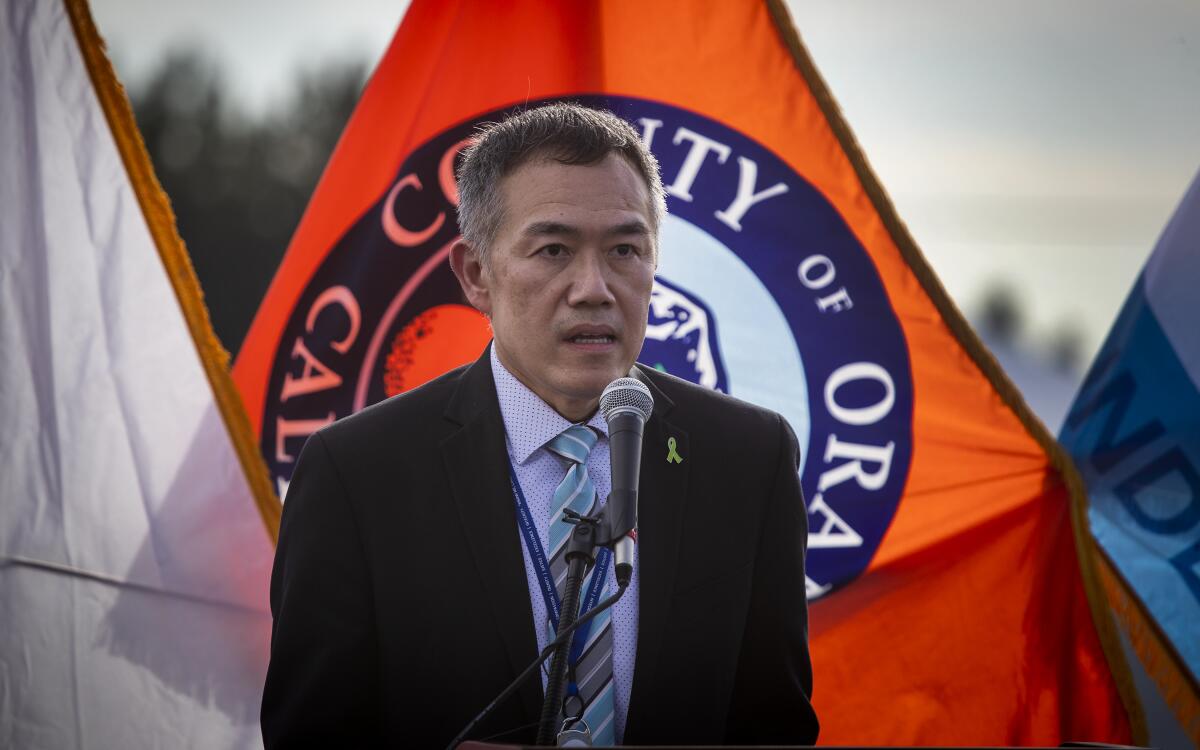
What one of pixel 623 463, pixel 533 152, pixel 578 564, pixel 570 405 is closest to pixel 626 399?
pixel 623 463

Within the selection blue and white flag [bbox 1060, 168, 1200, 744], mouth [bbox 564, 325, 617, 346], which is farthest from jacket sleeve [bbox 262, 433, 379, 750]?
blue and white flag [bbox 1060, 168, 1200, 744]

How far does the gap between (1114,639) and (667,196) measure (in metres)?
2.06

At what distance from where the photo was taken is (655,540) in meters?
2.32

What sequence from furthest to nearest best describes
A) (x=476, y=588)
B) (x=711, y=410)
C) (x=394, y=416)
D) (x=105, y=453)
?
(x=105, y=453), (x=711, y=410), (x=394, y=416), (x=476, y=588)

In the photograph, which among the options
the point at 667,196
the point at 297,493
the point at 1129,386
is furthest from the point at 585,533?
the point at 1129,386

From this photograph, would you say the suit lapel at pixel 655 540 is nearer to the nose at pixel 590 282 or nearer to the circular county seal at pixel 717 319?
the nose at pixel 590 282

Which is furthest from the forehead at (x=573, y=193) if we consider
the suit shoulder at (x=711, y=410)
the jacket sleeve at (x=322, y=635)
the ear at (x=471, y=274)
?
the jacket sleeve at (x=322, y=635)

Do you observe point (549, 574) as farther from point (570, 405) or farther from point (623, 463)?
point (623, 463)

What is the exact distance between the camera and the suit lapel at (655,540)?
7.21 feet

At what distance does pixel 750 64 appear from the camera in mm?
4055

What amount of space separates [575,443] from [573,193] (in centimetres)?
50

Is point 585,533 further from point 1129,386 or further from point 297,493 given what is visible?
point 1129,386

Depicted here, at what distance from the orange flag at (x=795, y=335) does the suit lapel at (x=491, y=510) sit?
5.12 feet

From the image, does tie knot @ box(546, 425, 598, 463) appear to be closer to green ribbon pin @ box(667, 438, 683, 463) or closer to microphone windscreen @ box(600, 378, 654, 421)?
green ribbon pin @ box(667, 438, 683, 463)
